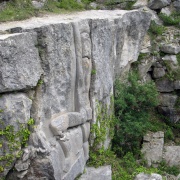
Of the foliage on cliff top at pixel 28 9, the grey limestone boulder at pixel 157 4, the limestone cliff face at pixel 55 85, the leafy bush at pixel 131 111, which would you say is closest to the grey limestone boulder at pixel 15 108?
the limestone cliff face at pixel 55 85

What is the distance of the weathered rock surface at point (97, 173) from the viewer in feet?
32.2

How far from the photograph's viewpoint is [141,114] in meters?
12.9

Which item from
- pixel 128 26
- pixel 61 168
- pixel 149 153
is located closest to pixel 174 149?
pixel 149 153

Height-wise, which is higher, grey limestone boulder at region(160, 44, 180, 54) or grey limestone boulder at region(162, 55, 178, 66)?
grey limestone boulder at region(160, 44, 180, 54)

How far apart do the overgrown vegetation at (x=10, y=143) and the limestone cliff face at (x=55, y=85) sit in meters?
0.17

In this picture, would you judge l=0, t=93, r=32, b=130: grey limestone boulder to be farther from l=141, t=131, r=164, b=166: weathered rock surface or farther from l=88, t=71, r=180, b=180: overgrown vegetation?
l=141, t=131, r=164, b=166: weathered rock surface

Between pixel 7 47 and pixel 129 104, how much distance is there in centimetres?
669

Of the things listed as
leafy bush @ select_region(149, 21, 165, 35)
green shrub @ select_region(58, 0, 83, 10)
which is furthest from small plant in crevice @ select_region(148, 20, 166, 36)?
green shrub @ select_region(58, 0, 83, 10)

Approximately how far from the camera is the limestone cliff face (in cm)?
746

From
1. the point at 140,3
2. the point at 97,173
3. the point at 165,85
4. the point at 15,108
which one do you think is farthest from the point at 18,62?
the point at 140,3

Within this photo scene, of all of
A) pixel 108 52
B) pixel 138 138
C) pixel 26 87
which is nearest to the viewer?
pixel 26 87

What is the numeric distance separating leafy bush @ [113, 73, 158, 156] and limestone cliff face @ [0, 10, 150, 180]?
1446 mm

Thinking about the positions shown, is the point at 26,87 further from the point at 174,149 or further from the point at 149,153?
the point at 174,149

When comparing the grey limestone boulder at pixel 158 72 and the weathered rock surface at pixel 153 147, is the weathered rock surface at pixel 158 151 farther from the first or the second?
the grey limestone boulder at pixel 158 72
